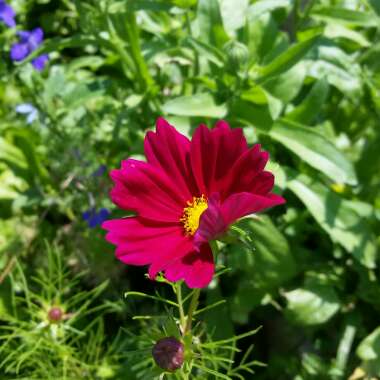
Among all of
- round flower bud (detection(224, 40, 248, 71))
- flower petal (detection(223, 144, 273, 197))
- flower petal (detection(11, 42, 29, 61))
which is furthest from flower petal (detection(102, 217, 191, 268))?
flower petal (detection(11, 42, 29, 61))

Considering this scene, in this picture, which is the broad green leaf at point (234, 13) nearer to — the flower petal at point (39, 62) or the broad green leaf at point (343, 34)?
the broad green leaf at point (343, 34)

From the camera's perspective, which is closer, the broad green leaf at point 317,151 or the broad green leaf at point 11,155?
the broad green leaf at point 317,151

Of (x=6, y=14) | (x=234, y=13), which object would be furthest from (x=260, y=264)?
(x=6, y=14)

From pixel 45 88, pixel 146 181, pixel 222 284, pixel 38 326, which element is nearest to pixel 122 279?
pixel 222 284

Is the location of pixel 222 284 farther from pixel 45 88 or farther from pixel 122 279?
pixel 45 88

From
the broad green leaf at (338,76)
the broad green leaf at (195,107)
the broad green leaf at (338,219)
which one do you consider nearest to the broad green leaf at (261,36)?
the broad green leaf at (338,76)

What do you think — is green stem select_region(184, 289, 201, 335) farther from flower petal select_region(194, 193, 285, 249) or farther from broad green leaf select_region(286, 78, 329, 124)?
broad green leaf select_region(286, 78, 329, 124)
